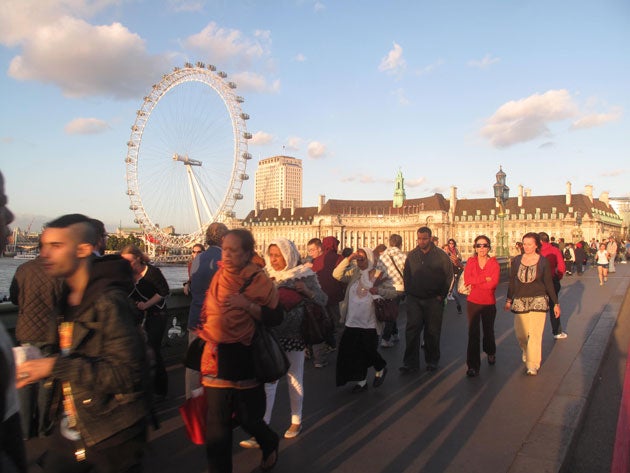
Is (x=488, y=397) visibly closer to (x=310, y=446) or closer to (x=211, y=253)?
(x=310, y=446)

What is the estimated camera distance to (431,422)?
17.6ft

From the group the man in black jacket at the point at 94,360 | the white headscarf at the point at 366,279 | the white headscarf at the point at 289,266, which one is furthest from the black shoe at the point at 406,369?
the man in black jacket at the point at 94,360

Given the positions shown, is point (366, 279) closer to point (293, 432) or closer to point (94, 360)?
point (293, 432)

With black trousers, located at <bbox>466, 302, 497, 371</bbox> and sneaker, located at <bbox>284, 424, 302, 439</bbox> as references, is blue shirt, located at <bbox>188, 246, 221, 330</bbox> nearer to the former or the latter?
sneaker, located at <bbox>284, 424, 302, 439</bbox>

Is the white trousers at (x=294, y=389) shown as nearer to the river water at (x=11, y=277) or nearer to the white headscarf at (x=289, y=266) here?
the white headscarf at (x=289, y=266)

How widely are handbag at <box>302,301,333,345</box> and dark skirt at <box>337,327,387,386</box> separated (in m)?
1.53

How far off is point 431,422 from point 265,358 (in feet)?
8.03

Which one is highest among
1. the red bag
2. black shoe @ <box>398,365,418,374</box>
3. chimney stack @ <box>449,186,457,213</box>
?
chimney stack @ <box>449,186,457,213</box>

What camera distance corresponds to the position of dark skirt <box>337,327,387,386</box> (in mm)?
6539

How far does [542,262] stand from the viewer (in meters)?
7.79

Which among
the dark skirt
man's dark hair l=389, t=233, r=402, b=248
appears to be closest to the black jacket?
the dark skirt

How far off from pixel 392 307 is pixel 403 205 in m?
136

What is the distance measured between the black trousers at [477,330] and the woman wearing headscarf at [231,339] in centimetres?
432

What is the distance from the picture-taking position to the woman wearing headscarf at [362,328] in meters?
6.56
